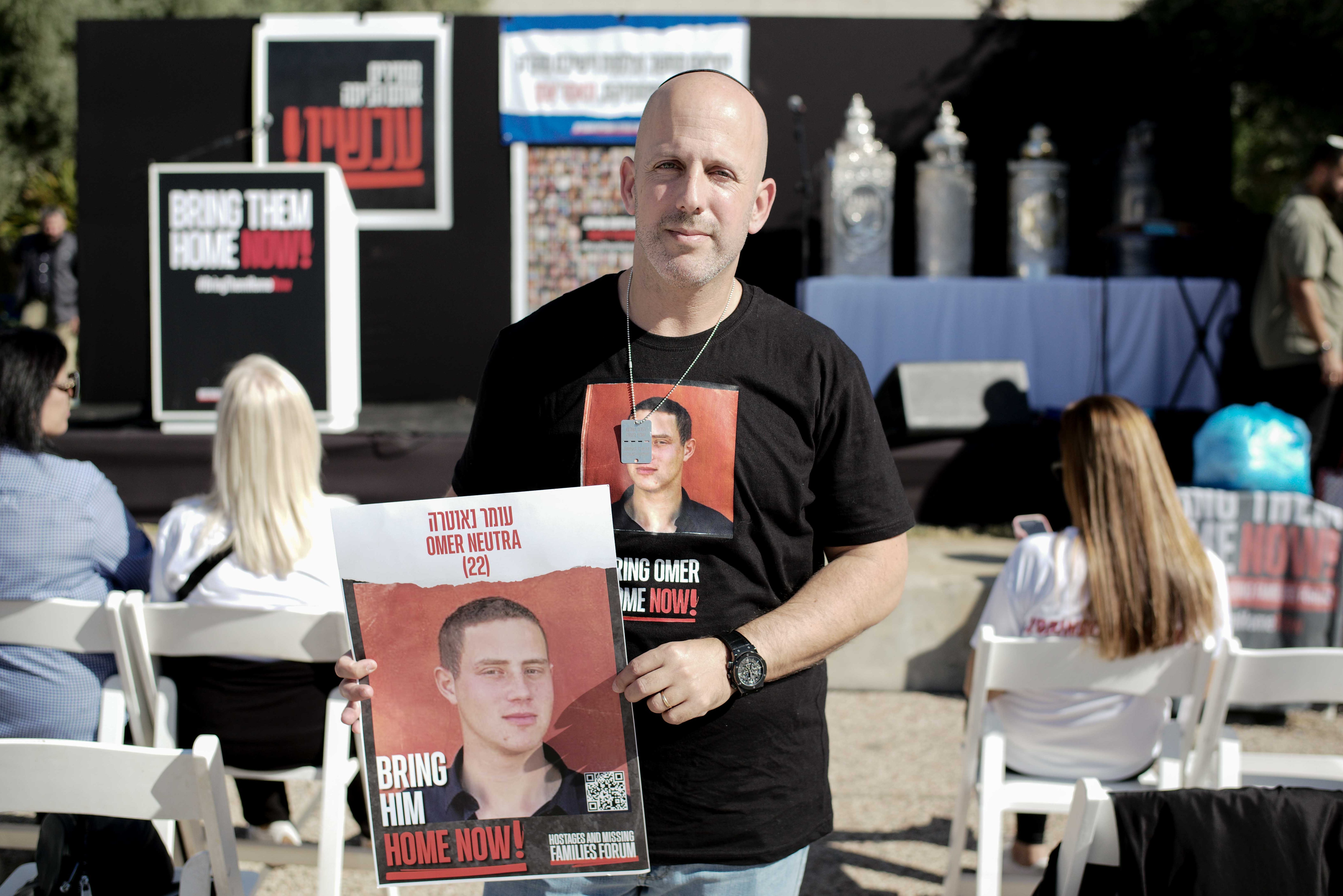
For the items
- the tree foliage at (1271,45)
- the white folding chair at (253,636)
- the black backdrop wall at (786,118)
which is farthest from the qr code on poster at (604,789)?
the tree foliage at (1271,45)

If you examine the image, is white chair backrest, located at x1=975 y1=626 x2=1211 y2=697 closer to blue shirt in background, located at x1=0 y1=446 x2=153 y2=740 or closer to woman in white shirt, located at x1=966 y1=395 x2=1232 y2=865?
woman in white shirt, located at x1=966 y1=395 x2=1232 y2=865

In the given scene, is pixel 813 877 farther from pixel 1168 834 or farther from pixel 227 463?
pixel 227 463

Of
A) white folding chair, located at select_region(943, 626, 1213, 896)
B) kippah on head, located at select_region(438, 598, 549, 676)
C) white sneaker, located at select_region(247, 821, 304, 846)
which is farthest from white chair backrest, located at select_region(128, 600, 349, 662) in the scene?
white folding chair, located at select_region(943, 626, 1213, 896)

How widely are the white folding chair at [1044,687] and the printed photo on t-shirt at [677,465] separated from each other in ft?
3.66

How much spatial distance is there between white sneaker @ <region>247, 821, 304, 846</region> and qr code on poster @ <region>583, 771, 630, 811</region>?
5.95 ft

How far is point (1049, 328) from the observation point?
565 cm

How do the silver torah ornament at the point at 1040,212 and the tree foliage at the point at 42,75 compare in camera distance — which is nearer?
the silver torah ornament at the point at 1040,212

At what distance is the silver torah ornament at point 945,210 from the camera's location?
6.38 metres

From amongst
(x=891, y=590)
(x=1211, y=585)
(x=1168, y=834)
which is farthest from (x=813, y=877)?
(x=891, y=590)

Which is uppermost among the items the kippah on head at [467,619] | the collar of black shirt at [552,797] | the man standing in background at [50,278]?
the man standing in background at [50,278]

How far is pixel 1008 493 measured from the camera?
5.27 meters

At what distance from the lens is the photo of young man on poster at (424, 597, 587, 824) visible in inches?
49.1

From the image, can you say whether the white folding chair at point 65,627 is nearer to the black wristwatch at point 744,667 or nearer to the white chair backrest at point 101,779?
the white chair backrest at point 101,779

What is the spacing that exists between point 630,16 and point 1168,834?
635 centimetres
